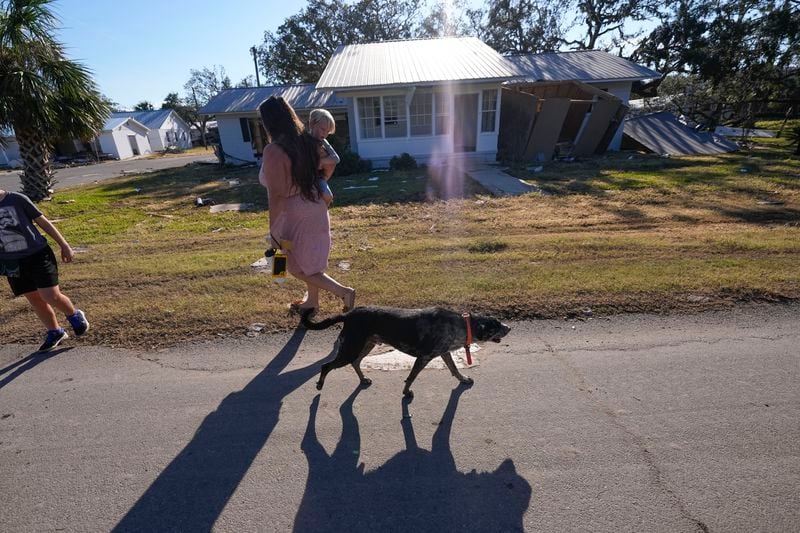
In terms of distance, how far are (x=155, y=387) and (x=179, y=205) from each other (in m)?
8.83

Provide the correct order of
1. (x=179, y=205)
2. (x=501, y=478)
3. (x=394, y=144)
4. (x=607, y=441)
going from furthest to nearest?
(x=394, y=144), (x=179, y=205), (x=607, y=441), (x=501, y=478)

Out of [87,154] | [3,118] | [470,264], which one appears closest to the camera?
[470,264]

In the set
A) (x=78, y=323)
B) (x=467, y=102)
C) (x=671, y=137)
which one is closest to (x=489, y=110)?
(x=467, y=102)

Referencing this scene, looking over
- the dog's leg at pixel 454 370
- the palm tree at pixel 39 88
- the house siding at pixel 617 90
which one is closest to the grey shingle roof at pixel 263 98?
the palm tree at pixel 39 88

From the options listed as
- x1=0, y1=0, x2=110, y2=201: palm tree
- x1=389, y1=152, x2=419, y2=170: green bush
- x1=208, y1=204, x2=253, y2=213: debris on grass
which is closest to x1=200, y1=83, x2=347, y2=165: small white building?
x1=389, y1=152, x2=419, y2=170: green bush

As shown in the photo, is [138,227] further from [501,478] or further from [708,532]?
[708,532]

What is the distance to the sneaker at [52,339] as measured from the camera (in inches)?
138

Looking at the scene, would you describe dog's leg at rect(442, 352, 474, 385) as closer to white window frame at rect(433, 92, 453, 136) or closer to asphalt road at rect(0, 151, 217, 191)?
white window frame at rect(433, 92, 453, 136)

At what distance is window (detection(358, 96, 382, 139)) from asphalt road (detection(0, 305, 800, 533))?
12.9 meters

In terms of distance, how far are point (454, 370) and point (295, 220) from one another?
1.73 m

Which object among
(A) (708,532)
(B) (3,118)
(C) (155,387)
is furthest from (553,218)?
(B) (3,118)

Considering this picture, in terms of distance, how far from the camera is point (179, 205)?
10500 mm

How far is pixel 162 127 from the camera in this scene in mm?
41281

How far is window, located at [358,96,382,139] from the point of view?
14750 mm
